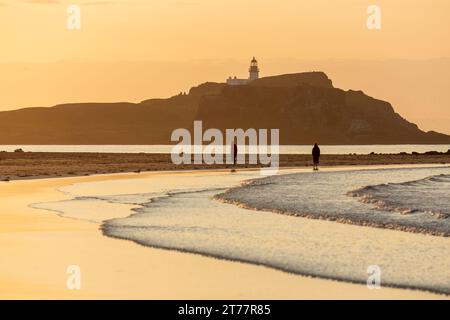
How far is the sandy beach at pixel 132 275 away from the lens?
13.4 meters

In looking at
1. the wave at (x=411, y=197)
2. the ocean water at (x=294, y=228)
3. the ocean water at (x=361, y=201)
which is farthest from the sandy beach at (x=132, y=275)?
the wave at (x=411, y=197)

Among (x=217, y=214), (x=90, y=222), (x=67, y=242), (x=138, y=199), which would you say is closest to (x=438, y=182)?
(x=138, y=199)

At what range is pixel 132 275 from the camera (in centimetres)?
1508

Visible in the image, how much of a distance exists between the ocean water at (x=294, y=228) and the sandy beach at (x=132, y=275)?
0.65 meters

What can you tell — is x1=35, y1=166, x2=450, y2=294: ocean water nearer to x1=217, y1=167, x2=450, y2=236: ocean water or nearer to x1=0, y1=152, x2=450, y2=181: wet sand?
x1=217, y1=167, x2=450, y2=236: ocean water

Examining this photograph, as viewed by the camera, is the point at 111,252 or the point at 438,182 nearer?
the point at 111,252

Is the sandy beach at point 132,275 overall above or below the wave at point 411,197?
above

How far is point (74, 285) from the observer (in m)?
13.9

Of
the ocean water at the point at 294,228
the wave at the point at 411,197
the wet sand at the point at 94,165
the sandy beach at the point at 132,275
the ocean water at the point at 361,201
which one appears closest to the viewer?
the sandy beach at the point at 132,275

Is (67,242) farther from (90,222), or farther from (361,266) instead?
(361,266)

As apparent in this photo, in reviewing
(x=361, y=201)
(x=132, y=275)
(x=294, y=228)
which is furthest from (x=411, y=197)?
(x=132, y=275)

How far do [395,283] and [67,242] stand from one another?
8.24m

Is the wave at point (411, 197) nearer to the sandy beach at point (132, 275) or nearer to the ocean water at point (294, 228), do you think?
the ocean water at point (294, 228)

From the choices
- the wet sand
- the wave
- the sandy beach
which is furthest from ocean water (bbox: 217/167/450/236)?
the wet sand
